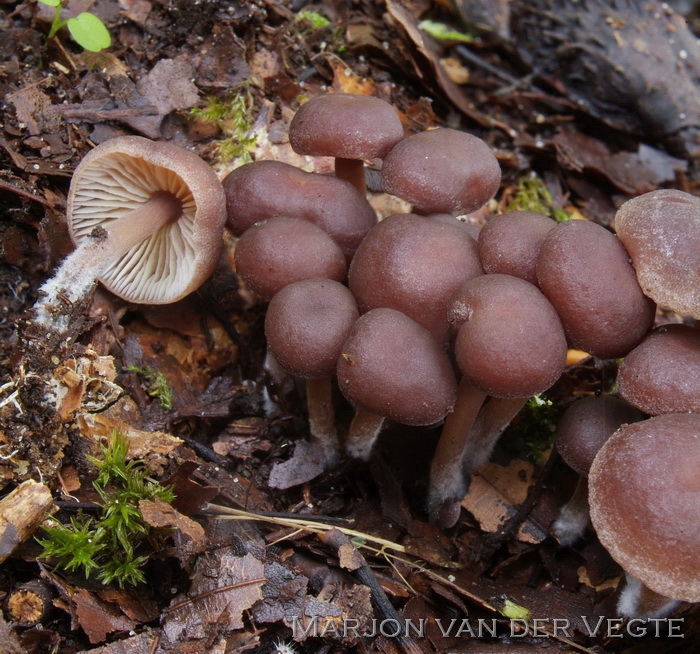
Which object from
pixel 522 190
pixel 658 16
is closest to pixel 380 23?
pixel 522 190

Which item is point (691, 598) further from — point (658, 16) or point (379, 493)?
point (658, 16)

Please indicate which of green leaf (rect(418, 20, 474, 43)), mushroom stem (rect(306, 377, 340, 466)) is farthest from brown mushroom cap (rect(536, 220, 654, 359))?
green leaf (rect(418, 20, 474, 43))

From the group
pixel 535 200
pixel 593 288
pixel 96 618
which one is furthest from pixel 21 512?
pixel 535 200

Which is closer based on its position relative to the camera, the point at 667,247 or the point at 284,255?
A: the point at 667,247

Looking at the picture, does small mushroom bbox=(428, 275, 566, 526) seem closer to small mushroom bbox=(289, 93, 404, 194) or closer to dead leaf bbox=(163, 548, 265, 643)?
small mushroom bbox=(289, 93, 404, 194)

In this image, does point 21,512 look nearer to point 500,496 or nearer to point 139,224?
point 139,224

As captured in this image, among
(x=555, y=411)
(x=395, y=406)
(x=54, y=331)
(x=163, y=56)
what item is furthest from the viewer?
(x=163, y=56)

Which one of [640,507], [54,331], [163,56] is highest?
[163,56]
